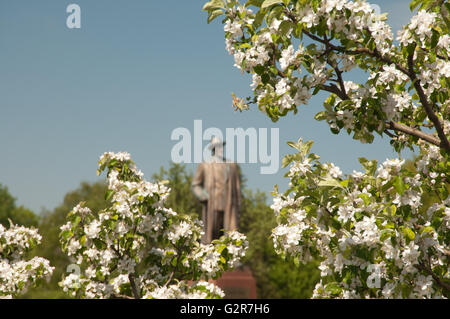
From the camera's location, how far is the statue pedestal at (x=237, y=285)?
42.8 ft

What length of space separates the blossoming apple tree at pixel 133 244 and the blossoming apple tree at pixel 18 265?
1.12 metres

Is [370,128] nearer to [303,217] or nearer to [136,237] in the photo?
[303,217]

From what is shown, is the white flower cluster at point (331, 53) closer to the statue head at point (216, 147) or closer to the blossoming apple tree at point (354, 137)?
the blossoming apple tree at point (354, 137)

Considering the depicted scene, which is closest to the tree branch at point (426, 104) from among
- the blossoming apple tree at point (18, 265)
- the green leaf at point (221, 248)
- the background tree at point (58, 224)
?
the green leaf at point (221, 248)

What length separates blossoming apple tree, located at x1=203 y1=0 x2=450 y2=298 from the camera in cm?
395

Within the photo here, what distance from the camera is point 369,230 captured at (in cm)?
379

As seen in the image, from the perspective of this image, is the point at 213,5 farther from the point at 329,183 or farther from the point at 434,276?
the point at 434,276

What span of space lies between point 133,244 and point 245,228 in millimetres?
29971

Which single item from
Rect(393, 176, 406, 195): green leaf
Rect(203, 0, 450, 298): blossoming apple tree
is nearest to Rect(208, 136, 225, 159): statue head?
Rect(203, 0, 450, 298): blossoming apple tree

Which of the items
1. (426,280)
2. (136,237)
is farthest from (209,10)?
(426,280)

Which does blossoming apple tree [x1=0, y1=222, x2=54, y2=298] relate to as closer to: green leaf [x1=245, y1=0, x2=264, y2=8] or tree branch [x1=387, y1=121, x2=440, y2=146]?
green leaf [x1=245, y1=0, x2=264, y2=8]

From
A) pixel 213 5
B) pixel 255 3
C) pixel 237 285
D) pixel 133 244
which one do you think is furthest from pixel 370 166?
pixel 237 285

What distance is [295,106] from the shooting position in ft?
13.9

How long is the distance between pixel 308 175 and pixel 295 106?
0.63 m
